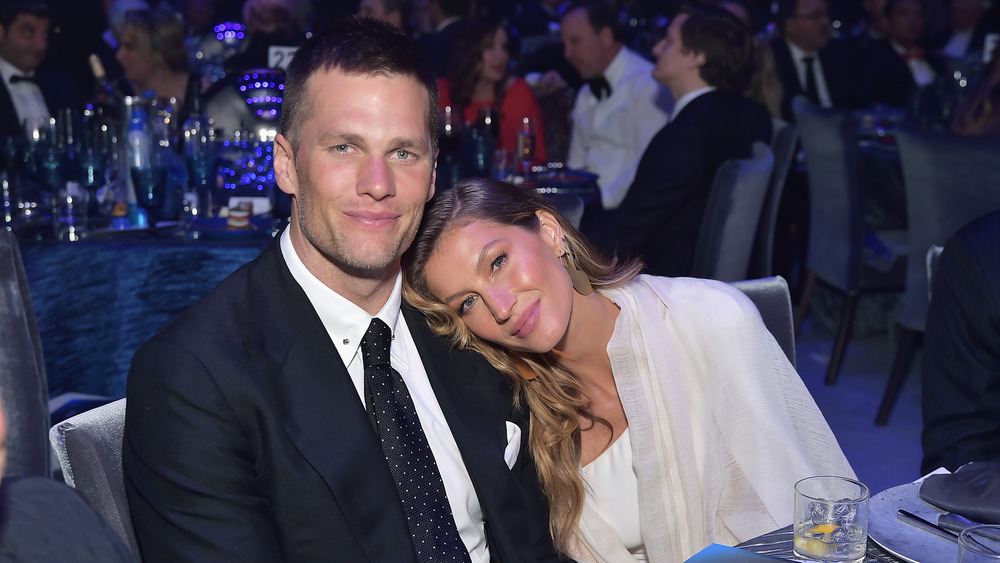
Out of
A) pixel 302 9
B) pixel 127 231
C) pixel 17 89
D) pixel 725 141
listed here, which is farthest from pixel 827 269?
pixel 17 89

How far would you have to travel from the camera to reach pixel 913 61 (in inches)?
277

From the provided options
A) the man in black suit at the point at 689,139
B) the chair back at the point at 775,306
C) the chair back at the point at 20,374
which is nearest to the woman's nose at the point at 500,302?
the chair back at the point at 775,306

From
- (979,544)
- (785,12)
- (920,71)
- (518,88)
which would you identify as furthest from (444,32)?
(979,544)

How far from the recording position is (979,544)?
1130 millimetres

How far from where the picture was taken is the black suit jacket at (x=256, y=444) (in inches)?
52.3

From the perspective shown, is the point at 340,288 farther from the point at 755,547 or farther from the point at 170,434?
the point at 755,547

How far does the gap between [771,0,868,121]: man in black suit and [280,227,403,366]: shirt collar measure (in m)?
4.97

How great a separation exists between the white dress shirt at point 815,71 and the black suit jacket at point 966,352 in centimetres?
466

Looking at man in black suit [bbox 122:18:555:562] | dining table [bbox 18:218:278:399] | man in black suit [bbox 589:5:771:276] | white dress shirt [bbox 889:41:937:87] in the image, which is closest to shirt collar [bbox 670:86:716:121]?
man in black suit [bbox 589:5:771:276]

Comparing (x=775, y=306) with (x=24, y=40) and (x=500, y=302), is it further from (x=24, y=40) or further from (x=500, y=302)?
(x=24, y=40)

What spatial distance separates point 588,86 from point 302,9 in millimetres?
1734

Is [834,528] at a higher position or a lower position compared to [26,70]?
lower

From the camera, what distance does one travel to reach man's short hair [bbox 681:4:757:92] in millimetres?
4055

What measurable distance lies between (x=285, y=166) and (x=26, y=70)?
4.02 m
